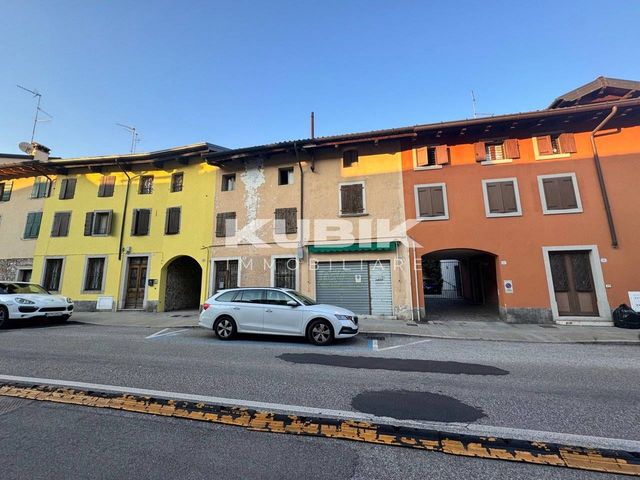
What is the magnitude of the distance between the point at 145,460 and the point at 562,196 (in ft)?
50.1

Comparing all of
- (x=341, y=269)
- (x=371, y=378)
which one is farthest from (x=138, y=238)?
(x=371, y=378)

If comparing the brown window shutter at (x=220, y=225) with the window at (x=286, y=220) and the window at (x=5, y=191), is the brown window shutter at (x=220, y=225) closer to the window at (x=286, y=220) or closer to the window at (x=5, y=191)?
the window at (x=286, y=220)

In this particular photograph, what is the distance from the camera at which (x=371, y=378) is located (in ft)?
15.7

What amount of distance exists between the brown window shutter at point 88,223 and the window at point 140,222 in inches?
107

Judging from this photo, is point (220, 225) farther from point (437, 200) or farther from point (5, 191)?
point (5, 191)

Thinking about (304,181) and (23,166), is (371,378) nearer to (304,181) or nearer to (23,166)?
(304,181)

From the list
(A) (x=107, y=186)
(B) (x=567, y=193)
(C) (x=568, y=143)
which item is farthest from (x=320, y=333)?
(A) (x=107, y=186)

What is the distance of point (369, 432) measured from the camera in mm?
2971

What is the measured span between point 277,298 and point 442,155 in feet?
33.0

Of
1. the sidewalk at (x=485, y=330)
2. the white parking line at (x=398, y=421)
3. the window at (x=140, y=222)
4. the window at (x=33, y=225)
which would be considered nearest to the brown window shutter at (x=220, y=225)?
the window at (x=140, y=222)

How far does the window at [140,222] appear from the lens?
16156mm

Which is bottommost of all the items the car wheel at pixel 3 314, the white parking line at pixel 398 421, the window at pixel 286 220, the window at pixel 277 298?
the white parking line at pixel 398 421

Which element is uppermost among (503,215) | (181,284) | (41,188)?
(41,188)

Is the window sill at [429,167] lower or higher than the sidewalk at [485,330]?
higher
